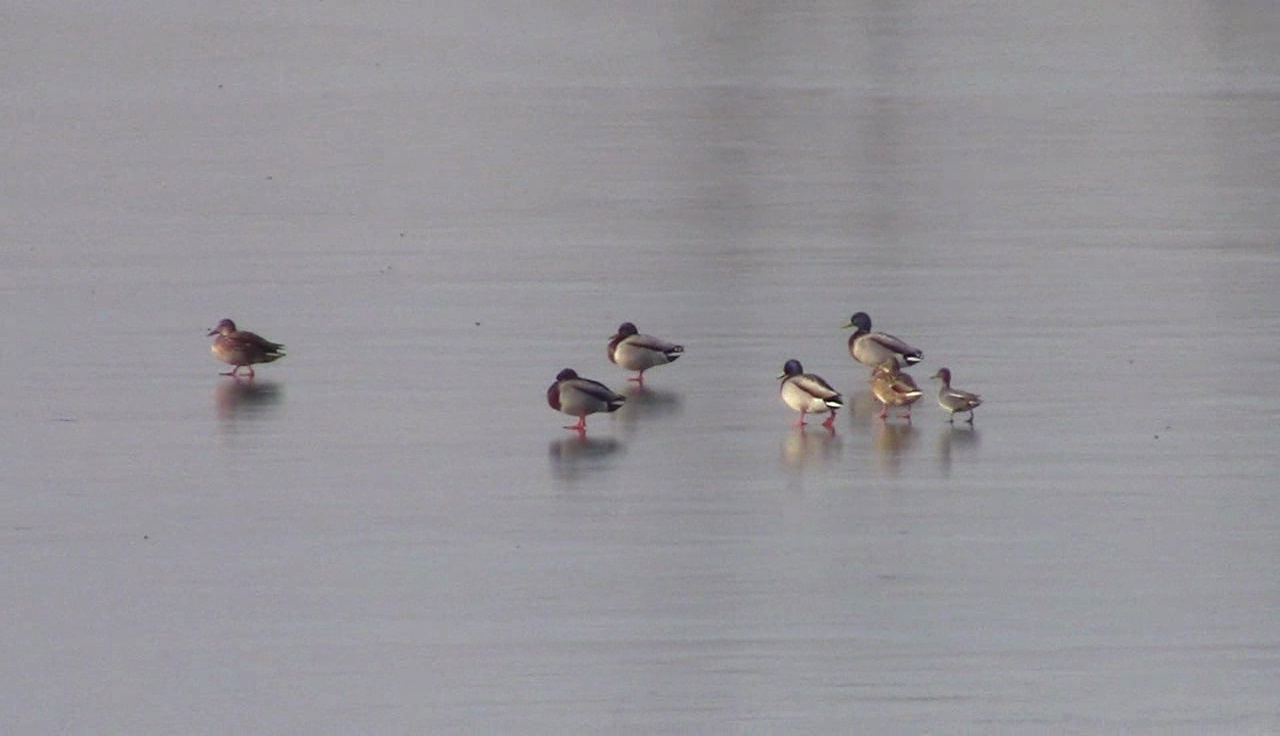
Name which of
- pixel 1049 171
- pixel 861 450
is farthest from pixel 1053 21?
pixel 861 450

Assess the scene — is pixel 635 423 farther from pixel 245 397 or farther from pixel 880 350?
pixel 245 397

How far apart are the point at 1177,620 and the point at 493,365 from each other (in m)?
5.89

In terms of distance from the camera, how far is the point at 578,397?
43.6 ft

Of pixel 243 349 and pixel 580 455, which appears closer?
pixel 580 455

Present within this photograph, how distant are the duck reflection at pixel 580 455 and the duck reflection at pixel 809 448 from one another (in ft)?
2.56

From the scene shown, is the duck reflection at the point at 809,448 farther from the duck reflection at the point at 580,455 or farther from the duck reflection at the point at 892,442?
the duck reflection at the point at 580,455

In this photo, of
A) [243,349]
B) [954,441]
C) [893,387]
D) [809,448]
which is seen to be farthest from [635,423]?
[243,349]

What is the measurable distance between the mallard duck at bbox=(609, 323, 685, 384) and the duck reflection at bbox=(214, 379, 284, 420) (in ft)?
5.67

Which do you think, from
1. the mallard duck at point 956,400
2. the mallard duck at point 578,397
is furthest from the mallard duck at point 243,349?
the mallard duck at point 956,400

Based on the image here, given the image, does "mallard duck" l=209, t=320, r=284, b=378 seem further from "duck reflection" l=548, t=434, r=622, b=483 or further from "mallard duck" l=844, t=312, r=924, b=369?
"mallard duck" l=844, t=312, r=924, b=369

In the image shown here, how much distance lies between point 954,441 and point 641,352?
6.83 ft

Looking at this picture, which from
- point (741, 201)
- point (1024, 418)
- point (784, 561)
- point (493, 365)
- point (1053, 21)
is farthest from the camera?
point (1053, 21)

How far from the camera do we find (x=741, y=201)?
72.8 feet

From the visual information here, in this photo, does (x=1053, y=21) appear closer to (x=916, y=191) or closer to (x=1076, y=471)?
(x=916, y=191)
